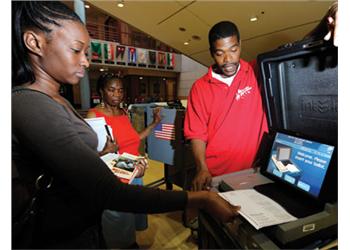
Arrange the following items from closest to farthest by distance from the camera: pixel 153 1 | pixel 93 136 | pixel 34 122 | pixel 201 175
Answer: pixel 34 122
pixel 93 136
pixel 201 175
pixel 153 1

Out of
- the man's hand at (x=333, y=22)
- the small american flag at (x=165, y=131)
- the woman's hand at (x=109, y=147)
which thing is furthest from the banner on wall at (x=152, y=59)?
the man's hand at (x=333, y=22)

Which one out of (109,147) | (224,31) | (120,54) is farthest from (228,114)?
(120,54)

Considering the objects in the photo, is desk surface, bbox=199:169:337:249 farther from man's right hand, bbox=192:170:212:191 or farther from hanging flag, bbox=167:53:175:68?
hanging flag, bbox=167:53:175:68

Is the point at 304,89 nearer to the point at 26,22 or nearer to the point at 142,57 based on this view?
the point at 26,22

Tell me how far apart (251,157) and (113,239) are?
1.34 m

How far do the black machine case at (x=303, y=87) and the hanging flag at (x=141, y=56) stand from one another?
10.2 m

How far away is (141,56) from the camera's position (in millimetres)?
10742

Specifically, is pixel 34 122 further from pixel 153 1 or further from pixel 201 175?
pixel 153 1

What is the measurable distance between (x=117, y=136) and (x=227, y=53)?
1.06 m

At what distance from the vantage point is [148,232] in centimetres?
224

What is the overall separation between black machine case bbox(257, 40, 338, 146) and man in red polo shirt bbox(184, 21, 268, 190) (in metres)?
0.10

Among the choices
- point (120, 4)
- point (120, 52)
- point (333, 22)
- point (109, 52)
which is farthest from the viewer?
point (120, 52)

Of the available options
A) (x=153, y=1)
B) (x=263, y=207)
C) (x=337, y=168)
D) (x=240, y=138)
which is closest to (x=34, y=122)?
(x=263, y=207)

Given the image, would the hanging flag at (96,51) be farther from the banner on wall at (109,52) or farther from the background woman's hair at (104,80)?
the background woman's hair at (104,80)
